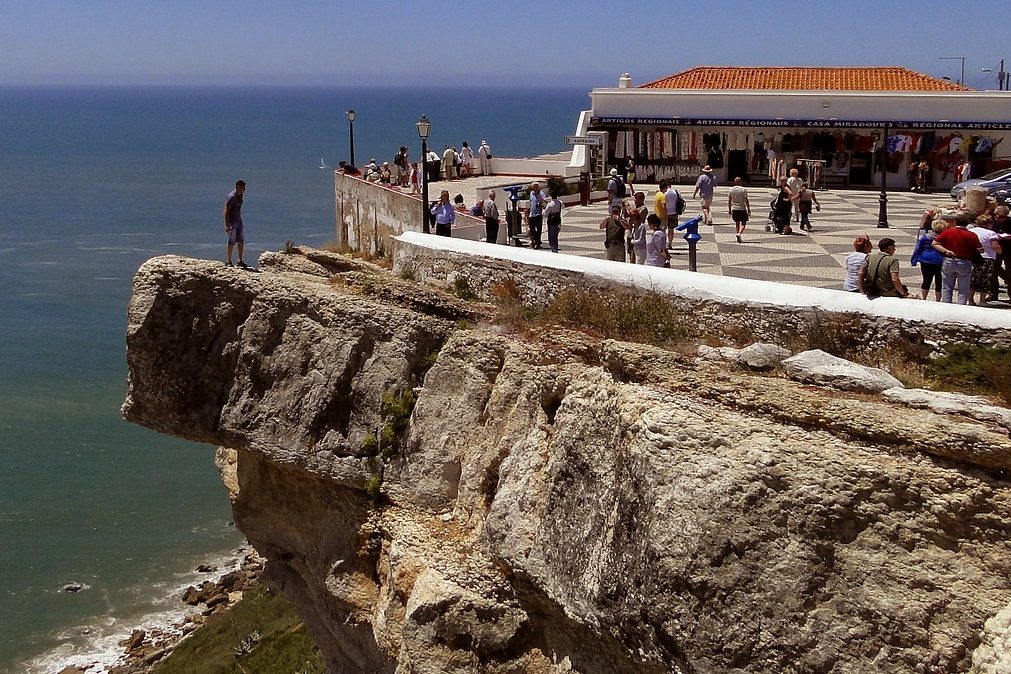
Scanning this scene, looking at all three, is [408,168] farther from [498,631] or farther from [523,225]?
[498,631]

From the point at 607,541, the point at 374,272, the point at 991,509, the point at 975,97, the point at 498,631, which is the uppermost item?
the point at 975,97

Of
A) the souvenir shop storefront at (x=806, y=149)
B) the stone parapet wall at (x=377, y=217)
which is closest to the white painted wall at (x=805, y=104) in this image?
the souvenir shop storefront at (x=806, y=149)

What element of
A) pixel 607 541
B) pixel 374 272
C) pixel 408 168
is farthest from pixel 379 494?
pixel 408 168

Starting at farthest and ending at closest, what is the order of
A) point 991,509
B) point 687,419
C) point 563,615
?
point 563,615 → point 687,419 → point 991,509

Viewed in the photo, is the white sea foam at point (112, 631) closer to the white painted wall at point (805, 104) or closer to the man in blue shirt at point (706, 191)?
the man in blue shirt at point (706, 191)

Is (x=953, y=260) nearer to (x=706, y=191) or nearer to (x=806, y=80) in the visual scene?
(x=706, y=191)

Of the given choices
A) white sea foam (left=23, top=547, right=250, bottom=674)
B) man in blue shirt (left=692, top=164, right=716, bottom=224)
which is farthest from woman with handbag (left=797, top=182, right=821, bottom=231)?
white sea foam (left=23, top=547, right=250, bottom=674)

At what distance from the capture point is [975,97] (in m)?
30.2

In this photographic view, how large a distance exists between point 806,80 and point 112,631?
2495cm

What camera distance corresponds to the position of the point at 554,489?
1117 centimetres

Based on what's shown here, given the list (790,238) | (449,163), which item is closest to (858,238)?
(790,238)

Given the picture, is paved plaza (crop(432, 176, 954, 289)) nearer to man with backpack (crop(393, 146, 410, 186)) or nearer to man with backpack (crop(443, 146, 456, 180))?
man with backpack (crop(393, 146, 410, 186))

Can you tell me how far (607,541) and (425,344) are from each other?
3.98m

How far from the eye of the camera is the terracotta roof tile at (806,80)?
109ft
